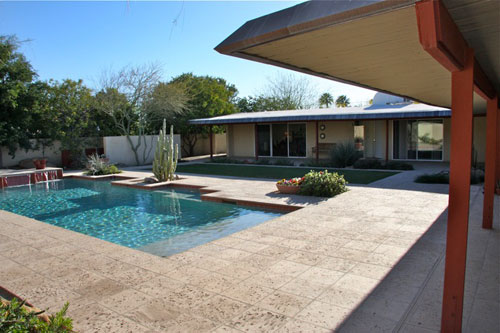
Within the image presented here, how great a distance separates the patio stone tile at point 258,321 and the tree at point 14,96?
17130 millimetres

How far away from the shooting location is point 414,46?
286 cm

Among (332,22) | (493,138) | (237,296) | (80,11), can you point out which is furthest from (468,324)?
(80,11)

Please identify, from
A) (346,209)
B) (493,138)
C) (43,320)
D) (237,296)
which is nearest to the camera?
(43,320)

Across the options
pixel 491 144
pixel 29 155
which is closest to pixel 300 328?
pixel 491 144

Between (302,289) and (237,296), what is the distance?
67cm

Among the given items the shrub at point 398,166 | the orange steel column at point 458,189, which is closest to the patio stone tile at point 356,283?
the orange steel column at point 458,189

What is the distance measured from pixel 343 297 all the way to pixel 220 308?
118 cm

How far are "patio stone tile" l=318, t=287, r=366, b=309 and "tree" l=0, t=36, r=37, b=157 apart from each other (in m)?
17.3

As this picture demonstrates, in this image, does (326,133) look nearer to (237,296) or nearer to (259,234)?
(259,234)

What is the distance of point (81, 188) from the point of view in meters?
12.8

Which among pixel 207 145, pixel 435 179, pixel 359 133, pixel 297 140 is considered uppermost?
pixel 359 133

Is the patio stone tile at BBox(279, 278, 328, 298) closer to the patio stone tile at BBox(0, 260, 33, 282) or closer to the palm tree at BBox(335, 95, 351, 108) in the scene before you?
the patio stone tile at BBox(0, 260, 33, 282)

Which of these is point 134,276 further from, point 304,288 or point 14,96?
point 14,96

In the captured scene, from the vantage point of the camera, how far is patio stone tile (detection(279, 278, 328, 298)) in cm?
356
